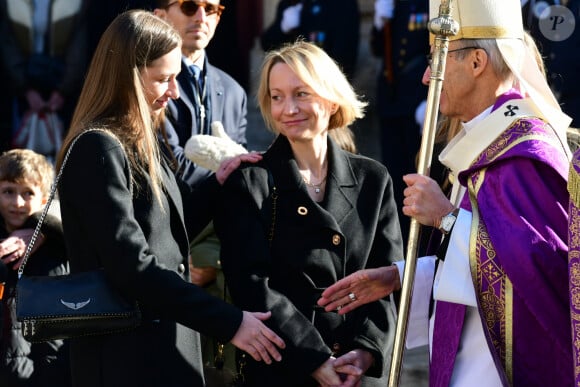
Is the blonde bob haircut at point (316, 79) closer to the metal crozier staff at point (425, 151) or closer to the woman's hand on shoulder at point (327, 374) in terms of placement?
the metal crozier staff at point (425, 151)

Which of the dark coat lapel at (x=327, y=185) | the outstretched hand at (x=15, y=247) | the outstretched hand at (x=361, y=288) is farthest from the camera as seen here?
the outstretched hand at (x=15, y=247)

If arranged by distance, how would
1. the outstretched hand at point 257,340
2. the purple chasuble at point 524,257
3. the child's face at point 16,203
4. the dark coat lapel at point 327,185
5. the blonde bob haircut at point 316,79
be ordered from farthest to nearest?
the child's face at point 16,203 → the blonde bob haircut at point 316,79 → the dark coat lapel at point 327,185 → the outstretched hand at point 257,340 → the purple chasuble at point 524,257

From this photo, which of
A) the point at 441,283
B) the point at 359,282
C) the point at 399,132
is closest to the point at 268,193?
the point at 359,282

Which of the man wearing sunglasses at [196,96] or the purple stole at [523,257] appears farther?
the man wearing sunglasses at [196,96]

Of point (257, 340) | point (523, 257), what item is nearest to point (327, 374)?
point (257, 340)

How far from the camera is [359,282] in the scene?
379 cm

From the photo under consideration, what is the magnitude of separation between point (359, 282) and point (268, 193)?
0.47 metres

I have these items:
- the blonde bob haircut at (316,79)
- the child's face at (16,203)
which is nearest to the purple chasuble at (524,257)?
the blonde bob haircut at (316,79)

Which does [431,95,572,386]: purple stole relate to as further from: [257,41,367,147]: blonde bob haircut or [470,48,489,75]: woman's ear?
[257,41,367,147]: blonde bob haircut

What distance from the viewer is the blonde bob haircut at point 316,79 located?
4.16 meters

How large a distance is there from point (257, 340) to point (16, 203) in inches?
56.5

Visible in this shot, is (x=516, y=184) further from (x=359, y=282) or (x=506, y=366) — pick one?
(x=359, y=282)

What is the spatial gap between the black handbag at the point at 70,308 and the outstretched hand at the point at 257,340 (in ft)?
1.12

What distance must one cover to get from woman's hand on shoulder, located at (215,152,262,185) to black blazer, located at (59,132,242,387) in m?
0.35
